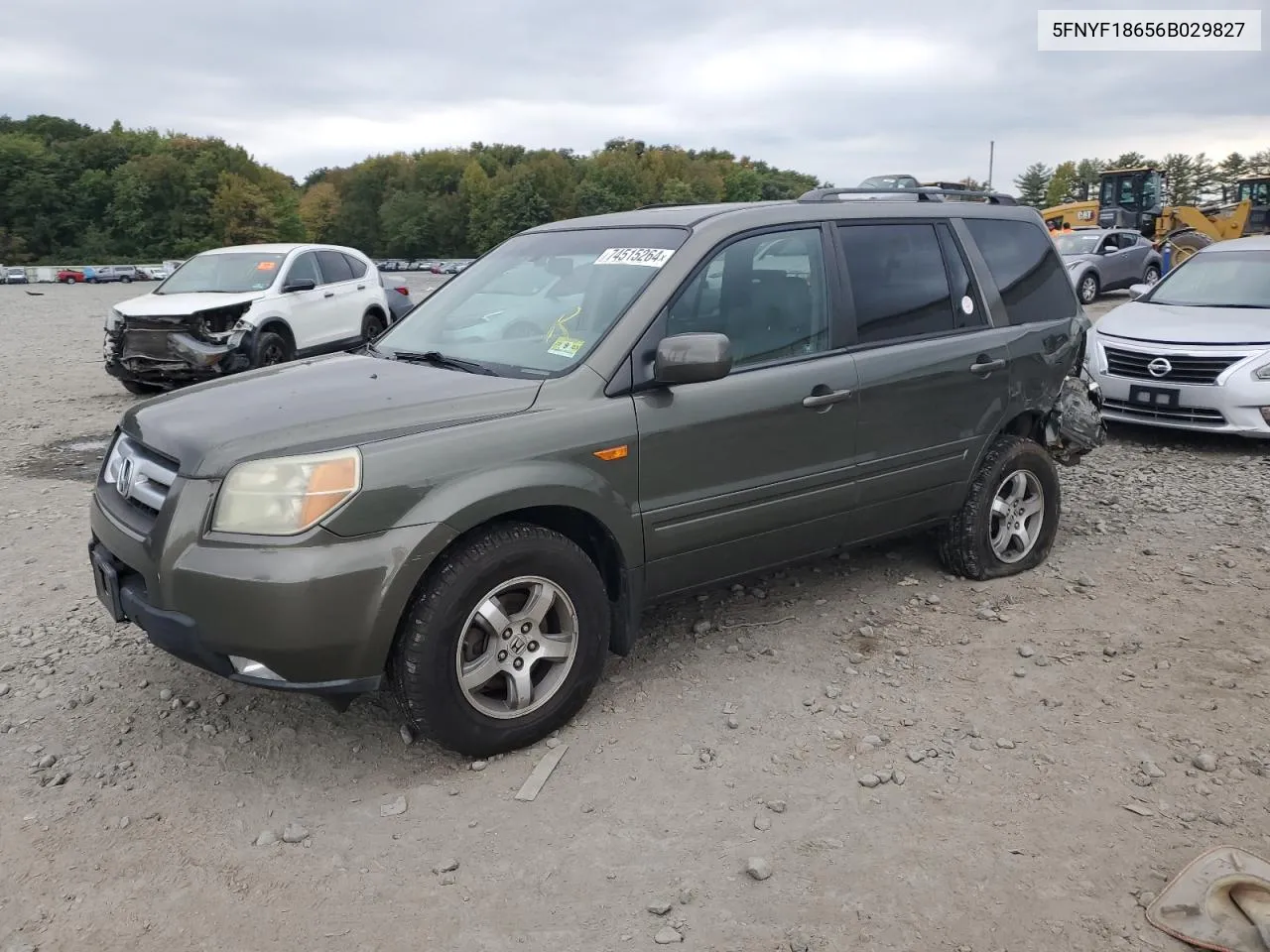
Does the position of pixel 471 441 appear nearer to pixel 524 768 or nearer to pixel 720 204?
pixel 524 768

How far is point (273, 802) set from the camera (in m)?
3.20

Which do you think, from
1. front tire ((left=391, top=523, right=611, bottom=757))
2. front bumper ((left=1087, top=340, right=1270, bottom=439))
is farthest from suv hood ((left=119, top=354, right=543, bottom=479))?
front bumper ((left=1087, top=340, right=1270, bottom=439))

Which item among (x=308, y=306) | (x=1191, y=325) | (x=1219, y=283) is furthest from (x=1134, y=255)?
(x=308, y=306)

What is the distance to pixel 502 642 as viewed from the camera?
3.33 m

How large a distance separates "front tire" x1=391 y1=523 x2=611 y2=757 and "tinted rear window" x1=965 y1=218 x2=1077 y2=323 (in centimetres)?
275

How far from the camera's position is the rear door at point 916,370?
4.31m

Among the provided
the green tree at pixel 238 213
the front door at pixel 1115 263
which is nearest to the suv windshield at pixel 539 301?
the front door at pixel 1115 263

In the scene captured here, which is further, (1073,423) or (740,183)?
(740,183)

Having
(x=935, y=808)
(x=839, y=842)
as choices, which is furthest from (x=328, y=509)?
(x=935, y=808)

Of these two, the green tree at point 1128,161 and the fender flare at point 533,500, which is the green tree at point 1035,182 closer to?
the green tree at point 1128,161

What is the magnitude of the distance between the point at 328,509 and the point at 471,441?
0.50 m

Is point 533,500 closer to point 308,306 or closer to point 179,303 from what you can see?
point 179,303

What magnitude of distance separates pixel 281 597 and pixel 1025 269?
4.00 meters

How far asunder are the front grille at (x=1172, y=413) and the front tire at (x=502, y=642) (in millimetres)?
6222
